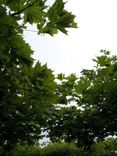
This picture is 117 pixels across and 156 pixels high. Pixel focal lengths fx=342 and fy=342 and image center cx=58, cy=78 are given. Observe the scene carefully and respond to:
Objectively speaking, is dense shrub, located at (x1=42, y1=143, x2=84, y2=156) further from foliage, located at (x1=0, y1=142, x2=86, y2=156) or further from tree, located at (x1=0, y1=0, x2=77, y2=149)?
tree, located at (x1=0, y1=0, x2=77, y2=149)

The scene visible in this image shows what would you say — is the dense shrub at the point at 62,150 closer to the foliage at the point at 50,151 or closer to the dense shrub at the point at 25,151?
the foliage at the point at 50,151

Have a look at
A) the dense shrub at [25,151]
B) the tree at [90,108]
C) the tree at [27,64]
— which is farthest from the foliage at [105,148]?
the tree at [27,64]

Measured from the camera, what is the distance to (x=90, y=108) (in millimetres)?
8258

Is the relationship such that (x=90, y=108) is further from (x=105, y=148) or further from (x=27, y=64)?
(x=27, y=64)

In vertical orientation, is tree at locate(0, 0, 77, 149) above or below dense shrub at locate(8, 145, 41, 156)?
below

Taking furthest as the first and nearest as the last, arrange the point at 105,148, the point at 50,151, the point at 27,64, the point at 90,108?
the point at 105,148 < the point at 50,151 < the point at 90,108 < the point at 27,64

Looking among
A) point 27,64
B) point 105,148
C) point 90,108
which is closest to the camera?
point 27,64

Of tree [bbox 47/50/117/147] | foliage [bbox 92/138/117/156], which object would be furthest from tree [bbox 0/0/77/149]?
foliage [bbox 92/138/117/156]

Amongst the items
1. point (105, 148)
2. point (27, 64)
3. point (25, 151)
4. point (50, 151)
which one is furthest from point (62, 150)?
point (27, 64)

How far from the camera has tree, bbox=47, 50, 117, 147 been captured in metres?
7.67

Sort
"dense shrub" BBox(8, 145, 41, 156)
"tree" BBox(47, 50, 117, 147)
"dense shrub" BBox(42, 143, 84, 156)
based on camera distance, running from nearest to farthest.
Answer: "tree" BBox(47, 50, 117, 147) → "dense shrub" BBox(8, 145, 41, 156) → "dense shrub" BBox(42, 143, 84, 156)

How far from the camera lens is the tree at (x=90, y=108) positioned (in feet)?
25.2

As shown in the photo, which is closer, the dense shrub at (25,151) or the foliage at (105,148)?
the foliage at (105,148)

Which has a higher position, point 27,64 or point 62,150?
point 62,150
